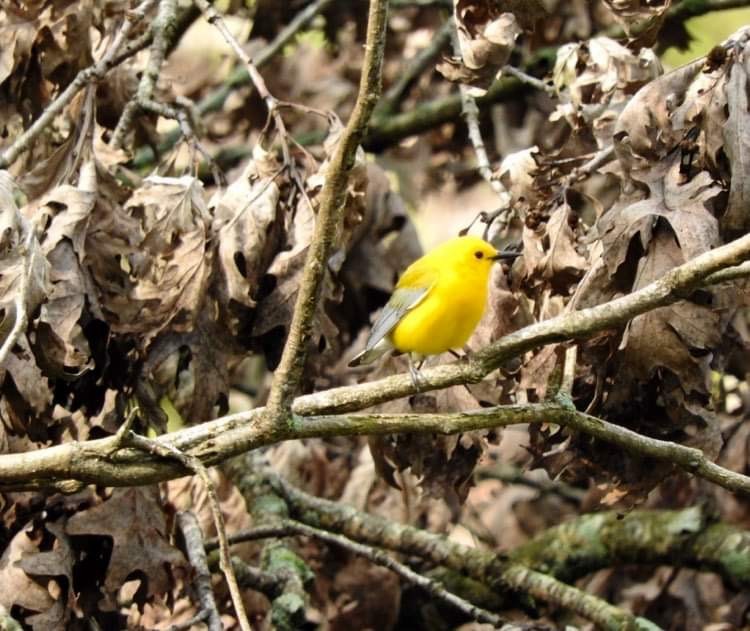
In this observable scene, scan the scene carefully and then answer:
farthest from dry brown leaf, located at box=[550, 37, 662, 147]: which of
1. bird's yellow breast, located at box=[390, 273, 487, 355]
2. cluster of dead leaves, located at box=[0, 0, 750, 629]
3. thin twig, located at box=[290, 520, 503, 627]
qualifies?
thin twig, located at box=[290, 520, 503, 627]

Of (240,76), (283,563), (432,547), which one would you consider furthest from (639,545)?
(240,76)

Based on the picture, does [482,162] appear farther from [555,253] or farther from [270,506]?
[270,506]

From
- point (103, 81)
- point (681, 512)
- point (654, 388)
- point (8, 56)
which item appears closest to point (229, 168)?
point (103, 81)

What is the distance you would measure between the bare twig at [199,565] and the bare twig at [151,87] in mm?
1260

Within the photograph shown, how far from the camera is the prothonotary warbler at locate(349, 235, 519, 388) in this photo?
385 cm

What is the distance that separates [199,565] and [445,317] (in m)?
1.12

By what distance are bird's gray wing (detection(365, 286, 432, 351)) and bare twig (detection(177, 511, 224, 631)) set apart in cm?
84

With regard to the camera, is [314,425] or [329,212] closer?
[329,212]

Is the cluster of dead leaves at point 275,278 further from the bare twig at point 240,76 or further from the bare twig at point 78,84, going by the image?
A: the bare twig at point 240,76

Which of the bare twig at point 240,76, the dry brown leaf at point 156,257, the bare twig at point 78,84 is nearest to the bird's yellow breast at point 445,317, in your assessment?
the dry brown leaf at point 156,257

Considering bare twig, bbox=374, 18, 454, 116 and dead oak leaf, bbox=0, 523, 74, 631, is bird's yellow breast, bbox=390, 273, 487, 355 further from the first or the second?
bare twig, bbox=374, 18, 454, 116

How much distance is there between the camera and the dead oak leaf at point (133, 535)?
154 inches

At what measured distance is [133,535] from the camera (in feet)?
12.9

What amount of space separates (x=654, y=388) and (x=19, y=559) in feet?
6.03
